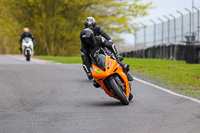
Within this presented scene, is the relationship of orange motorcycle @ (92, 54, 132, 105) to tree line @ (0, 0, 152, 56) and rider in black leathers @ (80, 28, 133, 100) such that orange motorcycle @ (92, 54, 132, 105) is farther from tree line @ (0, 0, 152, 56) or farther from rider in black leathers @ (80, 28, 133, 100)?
tree line @ (0, 0, 152, 56)

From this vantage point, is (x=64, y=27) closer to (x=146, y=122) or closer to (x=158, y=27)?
(x=158, y=27)

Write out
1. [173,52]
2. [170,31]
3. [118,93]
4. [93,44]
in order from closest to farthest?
1. [118,93]
2. [93,44]
3. [173,52]
4. [170,31]

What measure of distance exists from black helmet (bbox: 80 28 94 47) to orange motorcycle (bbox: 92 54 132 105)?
49 centimetres

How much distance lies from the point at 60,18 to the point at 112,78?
3790 cm

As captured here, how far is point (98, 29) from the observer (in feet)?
39.4

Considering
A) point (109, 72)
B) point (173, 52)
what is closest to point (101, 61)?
point (109, 72)

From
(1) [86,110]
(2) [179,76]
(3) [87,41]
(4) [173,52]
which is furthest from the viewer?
(4) [173,52]

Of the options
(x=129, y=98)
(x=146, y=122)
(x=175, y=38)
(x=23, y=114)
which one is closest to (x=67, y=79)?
(x=129, y=98)

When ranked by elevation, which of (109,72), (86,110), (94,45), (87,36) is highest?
(87,36)

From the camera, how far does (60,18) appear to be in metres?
46.2

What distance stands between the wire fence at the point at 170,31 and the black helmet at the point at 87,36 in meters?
18.8

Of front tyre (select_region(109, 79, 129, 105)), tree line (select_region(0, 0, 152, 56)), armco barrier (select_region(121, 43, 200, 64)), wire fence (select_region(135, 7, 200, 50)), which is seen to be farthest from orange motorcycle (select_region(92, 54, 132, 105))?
tree line (select_region(0, 0, 152, 56))

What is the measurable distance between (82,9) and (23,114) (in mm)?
38729

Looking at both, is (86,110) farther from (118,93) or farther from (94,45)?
(94,45)
